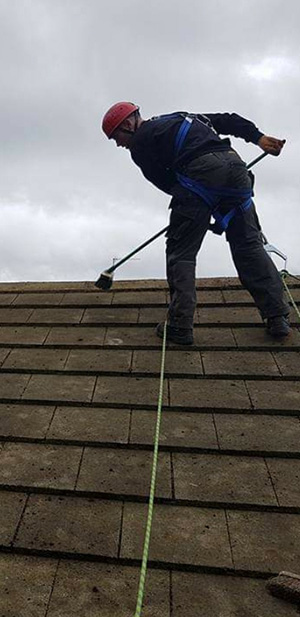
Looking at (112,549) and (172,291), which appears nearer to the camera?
(112,549)

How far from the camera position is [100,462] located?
231 centimetres

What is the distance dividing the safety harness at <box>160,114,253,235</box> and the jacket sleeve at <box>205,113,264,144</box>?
31 centimetres

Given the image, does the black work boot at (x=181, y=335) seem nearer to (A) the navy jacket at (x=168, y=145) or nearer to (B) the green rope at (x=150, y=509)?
(B) the green rope at (x=150, y=509)

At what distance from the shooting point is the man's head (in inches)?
142

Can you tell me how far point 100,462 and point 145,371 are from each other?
0.88m

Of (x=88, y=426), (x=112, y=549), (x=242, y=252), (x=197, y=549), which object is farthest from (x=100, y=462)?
(x=242, y=252)

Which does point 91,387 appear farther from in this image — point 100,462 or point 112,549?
point 112,549

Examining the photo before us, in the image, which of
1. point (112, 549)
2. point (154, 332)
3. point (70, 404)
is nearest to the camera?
point (112, 549)

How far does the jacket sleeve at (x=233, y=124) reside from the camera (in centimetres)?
381

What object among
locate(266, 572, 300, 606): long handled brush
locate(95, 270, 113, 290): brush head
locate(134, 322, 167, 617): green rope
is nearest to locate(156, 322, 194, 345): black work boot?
locate(134, 322, 167, 617): green rope

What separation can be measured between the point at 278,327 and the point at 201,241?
86 centimetres

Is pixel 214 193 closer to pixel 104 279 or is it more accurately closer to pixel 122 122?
pixel 122 122

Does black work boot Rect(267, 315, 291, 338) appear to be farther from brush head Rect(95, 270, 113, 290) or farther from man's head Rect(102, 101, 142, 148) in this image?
man's head Rect(102, 101, 142, 148)

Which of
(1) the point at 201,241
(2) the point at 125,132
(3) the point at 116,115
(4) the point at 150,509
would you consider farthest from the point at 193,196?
(4) the point at 150,509
